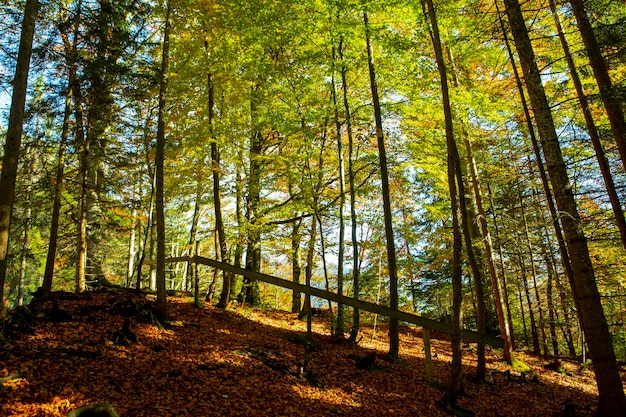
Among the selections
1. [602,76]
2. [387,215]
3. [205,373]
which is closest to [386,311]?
[387,215]

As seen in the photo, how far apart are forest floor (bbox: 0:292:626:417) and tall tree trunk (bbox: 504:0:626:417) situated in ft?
4.61

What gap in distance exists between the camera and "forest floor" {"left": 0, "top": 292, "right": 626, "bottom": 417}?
5191 mm

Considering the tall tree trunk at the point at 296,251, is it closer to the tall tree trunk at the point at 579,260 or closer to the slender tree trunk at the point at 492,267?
the slender tree trunk at the point at 492,267

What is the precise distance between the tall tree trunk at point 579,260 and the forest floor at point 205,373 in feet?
4.61

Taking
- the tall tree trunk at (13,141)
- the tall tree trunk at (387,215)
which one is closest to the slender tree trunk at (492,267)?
the tall tree trunk at (387,215)

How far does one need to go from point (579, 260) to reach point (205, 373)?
24.0 feet

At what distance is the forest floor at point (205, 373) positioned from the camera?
5.19 m

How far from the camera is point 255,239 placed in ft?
45.5

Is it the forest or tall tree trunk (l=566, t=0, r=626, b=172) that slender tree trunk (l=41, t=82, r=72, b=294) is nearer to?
the forest

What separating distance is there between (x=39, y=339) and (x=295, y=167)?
866cm

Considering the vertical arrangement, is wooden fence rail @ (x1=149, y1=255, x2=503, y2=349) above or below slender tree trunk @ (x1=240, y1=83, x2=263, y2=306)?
below

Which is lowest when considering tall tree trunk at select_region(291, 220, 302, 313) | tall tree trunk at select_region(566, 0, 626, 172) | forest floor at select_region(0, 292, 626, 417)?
forest floor at select_region(0, 292, 626, 417)

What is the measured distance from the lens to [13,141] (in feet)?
22.3

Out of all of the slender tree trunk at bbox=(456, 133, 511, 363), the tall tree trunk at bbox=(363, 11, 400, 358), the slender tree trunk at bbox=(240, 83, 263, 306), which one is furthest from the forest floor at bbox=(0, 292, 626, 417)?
the slender tree trunk at bbox=(240, 83, 263, 306)
